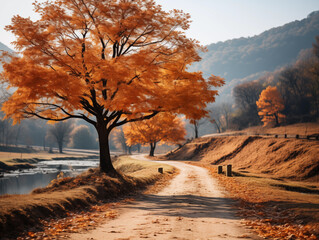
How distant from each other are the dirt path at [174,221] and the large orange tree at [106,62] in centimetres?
503

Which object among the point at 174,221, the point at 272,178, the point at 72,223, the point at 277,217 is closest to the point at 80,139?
the point at 272,178

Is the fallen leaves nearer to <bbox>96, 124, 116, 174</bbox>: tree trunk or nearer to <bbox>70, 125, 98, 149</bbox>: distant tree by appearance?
<bbox>96, 124, 116, 174</bbox>: tree trunk

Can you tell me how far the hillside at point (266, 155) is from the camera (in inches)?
1103

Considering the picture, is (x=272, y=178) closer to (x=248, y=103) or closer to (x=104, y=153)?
(x=104, y=153)

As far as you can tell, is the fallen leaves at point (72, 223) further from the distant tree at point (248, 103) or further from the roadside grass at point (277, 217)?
the distant tree at point (248, 103)

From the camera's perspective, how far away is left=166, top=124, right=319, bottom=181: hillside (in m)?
28.0

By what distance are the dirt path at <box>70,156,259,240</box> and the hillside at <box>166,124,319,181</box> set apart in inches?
755

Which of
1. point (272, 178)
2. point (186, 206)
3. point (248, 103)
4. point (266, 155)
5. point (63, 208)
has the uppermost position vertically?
point (248, 103)

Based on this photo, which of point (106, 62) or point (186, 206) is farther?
point (106, 62)

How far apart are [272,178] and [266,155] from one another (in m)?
10.6

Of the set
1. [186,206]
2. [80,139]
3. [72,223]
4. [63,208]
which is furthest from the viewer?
[80,139]

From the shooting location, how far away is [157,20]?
14469mm

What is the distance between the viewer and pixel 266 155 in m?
35.8

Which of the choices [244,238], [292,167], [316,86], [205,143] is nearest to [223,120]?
[316,86]
